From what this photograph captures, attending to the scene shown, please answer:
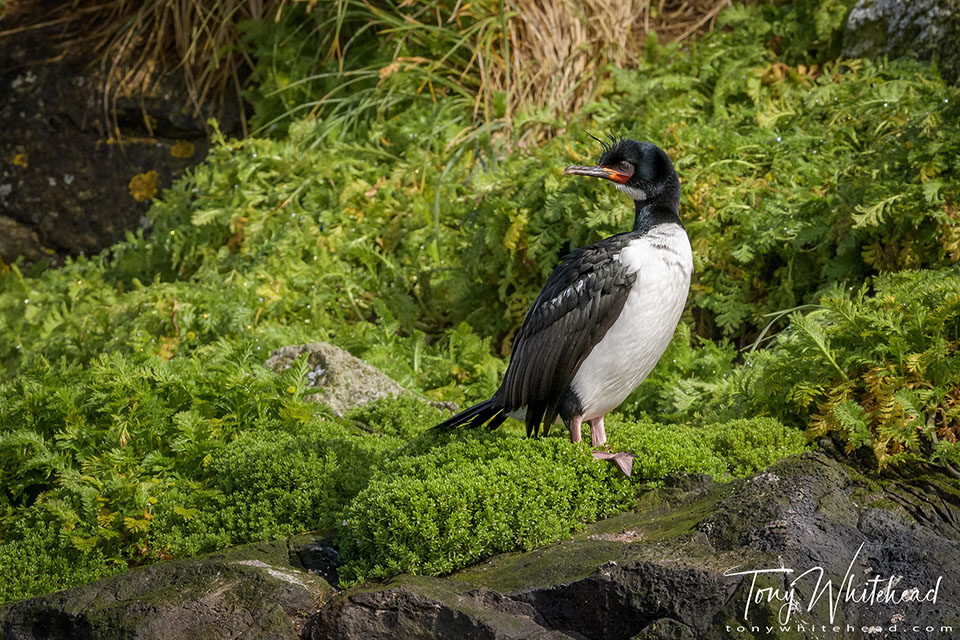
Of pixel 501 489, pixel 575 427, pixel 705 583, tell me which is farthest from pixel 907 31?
pixel 705 583

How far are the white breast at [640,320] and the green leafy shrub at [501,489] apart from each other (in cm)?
24

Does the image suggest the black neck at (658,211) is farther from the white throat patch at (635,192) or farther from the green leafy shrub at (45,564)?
the green leafy shrub at (45,564)

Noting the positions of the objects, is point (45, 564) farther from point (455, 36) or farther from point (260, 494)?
point (455, 36)

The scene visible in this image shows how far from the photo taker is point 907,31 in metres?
7.12

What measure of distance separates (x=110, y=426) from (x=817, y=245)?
12.9 ft

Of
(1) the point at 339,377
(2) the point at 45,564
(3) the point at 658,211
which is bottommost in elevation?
(2) the point at 45,564

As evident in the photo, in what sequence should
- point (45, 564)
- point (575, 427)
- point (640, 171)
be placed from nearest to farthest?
point (45, 564) < point (575, 427) < point (640, 171)

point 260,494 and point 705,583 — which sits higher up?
point 705,583

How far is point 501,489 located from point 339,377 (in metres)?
1.99

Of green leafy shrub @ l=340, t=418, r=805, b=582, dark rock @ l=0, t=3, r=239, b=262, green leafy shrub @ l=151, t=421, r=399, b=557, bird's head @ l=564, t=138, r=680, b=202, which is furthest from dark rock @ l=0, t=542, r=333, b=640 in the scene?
dark rock @ l=0, t=3, r=239, b=262

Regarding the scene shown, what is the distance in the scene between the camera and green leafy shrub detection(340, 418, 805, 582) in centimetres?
356

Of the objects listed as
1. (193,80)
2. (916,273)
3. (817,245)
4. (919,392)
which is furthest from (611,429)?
(193,80)

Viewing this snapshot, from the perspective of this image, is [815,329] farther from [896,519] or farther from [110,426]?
[110,426]
